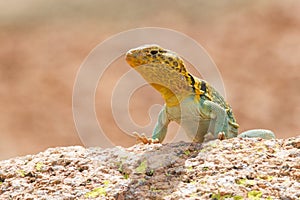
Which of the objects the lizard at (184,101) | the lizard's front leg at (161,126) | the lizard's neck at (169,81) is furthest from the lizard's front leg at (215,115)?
the lizard's front leg at (161,126)

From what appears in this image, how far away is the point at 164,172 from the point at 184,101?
1023 millimetres

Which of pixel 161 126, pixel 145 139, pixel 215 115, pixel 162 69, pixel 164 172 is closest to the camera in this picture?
pixel 164 172

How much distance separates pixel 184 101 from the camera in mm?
4324

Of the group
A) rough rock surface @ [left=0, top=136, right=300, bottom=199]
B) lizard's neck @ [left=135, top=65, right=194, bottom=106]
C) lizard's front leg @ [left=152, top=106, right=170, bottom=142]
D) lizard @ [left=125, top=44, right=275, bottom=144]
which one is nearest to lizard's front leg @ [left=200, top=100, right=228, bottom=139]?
lizard @ [left=125, top=44, right=275, bottom=144]

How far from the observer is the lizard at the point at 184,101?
4.06 m

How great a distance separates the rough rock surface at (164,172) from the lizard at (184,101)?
0.49 meters

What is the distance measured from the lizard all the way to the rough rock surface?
0.49 m

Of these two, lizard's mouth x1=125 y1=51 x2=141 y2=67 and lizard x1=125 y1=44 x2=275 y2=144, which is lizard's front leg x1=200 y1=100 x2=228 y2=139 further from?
lizard's mouth x1=125 y1=51 x2=141 y2=67

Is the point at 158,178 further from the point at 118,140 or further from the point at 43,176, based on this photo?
the point at 118,140

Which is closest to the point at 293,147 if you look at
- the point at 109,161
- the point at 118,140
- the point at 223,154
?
the point at 223,154

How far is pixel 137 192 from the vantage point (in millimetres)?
3182

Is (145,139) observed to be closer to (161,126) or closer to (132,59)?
(161,126)

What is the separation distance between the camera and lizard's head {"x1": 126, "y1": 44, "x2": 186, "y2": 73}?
394 centimetres

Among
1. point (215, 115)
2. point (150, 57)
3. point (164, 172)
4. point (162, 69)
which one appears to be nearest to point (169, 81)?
point (162, 69)
